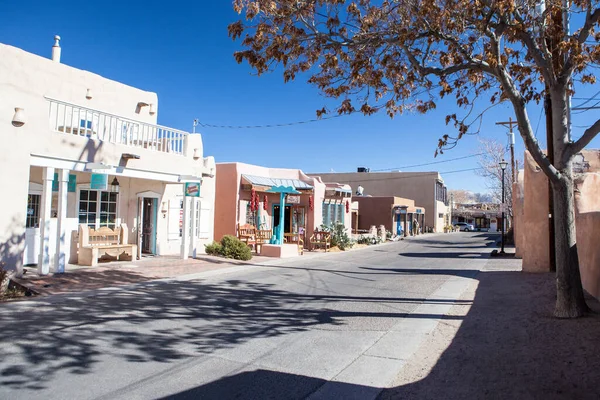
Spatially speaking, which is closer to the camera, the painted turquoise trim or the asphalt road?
the asphalt road

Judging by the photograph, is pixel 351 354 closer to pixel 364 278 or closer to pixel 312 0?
pixel 312 0

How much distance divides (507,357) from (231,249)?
42.3ft

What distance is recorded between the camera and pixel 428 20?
846cm

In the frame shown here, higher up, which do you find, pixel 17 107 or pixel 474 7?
pixel 474 7


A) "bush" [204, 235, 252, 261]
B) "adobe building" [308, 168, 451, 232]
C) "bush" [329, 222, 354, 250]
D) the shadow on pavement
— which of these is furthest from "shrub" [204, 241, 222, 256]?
"adobe building" [308, 168, 451, 232]

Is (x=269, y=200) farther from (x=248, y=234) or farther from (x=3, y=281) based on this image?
(x=3, y=281)

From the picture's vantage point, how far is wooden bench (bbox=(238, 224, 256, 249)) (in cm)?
1962

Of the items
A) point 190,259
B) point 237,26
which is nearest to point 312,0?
point 237,26

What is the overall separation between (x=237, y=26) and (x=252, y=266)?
29.5 ft

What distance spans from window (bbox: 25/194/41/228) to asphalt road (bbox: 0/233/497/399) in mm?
4163

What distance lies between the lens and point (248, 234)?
2027 cm

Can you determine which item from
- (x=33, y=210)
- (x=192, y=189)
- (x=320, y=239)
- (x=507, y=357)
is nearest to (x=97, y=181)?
(x=33, y=210)

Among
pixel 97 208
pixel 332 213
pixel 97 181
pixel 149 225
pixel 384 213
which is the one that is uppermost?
pixel 384 213

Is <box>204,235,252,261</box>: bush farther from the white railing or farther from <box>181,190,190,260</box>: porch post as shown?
the white railing
